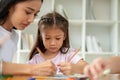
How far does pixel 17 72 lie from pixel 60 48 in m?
0.65

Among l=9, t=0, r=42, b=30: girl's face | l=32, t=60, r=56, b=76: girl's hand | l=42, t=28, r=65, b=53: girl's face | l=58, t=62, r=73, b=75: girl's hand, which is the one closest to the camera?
l=32, t=60, r=56, b=76: girl's hand

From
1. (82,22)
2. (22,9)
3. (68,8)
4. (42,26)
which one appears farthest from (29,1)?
(68,8)

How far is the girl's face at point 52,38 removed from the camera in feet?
4.86

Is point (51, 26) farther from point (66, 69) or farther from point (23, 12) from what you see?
point (66, 69)

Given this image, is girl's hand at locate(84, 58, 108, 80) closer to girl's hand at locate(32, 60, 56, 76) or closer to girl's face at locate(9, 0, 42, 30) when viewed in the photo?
girl's hand at locate(32, 60, 56, 76)

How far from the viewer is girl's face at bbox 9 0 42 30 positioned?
4.19 feet

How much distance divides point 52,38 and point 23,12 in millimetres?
273

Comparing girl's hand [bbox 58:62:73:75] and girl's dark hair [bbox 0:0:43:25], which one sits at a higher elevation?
girl's dark hair [bbox 0:0:43:25]

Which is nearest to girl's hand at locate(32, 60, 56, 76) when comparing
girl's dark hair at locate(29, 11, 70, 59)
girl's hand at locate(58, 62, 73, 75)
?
girl's hand at locate(58, 62, 73, 75)

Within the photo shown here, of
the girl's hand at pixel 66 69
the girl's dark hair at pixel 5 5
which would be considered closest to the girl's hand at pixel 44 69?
the girl's hand at pixel 66 69

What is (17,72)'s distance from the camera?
933 mm

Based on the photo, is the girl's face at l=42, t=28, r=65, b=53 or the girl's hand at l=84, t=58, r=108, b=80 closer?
the girl's hand at l=84, t=58, r=108, b=80

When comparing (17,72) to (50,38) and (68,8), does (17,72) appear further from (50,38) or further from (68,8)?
(68,8)

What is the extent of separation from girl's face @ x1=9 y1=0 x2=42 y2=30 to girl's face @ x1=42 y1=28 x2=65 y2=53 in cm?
20
